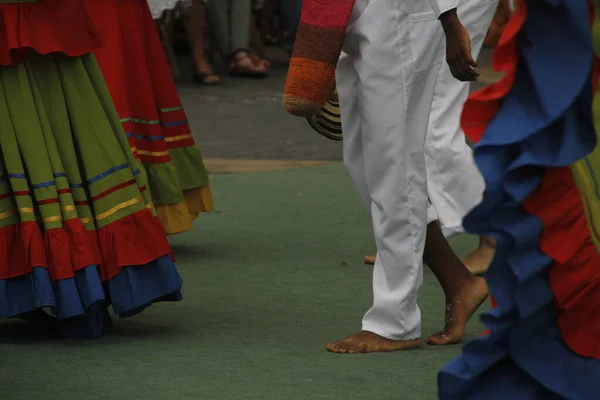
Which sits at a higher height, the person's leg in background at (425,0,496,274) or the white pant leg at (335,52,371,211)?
the white pant leg at (335,52,371,211)

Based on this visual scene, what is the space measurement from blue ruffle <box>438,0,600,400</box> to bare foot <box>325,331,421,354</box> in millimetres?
1430

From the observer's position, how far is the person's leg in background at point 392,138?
3799 mm

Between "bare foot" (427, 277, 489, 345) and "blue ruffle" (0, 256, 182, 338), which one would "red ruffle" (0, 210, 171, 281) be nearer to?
"blue ruffle" (0, 256, 182, 338)

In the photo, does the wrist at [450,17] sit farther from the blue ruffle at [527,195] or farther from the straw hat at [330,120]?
the blue ruffle at [527,195]

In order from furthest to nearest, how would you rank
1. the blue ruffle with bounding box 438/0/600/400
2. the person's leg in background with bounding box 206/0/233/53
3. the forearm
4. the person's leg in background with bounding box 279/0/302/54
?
the person's leg in background with bounding box 279/0/302/54 < the person's leg in background with bounding box 206/0/233/53 < the forearm < the blue ruffle with bounding box 438/0/600/400

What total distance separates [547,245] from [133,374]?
5.38ft

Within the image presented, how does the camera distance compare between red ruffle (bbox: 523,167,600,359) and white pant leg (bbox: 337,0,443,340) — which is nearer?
red ruffle (bbox: 523,167,600,359)

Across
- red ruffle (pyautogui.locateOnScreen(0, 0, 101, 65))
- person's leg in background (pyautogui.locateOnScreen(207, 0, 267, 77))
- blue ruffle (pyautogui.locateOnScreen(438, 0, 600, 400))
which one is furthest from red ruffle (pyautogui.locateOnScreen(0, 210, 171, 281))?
person's leg in background (pyautogui.locateOnScreen(207, 0, 267, 77))

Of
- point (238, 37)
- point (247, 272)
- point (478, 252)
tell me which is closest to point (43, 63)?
point (247, 272)

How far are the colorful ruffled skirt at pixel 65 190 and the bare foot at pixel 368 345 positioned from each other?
0.56m

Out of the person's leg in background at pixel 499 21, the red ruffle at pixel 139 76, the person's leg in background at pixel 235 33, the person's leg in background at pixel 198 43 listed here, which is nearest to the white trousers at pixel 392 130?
the red ruffle at pixel 139 76

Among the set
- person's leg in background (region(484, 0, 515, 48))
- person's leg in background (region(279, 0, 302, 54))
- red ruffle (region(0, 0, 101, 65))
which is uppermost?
red ruffle (region(0, 0, 101, 65))

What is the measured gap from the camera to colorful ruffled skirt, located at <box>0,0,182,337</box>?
160 inches

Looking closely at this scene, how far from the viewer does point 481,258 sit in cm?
505
